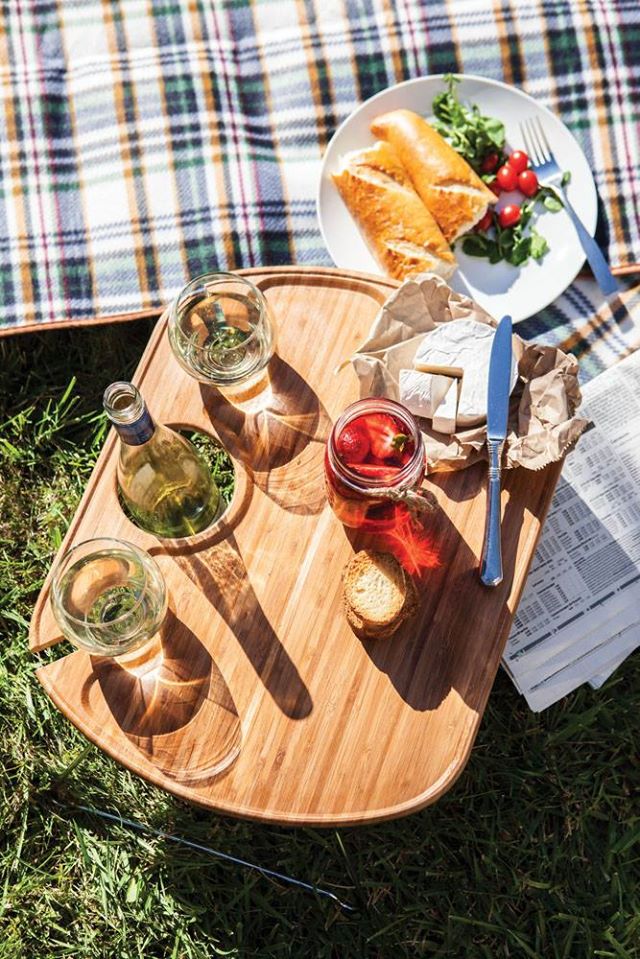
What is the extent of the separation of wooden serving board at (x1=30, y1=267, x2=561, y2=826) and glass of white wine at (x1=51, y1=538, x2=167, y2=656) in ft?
0.29

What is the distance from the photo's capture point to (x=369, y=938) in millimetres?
1980

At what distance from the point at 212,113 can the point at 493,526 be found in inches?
51.7

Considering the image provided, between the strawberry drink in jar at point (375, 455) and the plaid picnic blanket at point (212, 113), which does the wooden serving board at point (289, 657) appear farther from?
the plaid picnic blanket at point (212, 113)

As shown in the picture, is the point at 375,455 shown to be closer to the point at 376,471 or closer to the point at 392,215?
the point at 376,471

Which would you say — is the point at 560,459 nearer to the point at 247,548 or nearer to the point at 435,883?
the point at 247,548

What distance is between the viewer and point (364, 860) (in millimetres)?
2031

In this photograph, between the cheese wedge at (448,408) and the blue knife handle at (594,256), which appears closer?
the cheese wedge at (448,408)

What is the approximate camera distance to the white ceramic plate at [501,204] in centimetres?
207

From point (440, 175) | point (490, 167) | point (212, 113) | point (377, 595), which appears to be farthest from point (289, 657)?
point (212, 113)

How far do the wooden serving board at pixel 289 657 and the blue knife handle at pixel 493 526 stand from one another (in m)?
0.04

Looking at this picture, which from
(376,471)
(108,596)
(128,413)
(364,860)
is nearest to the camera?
(128,413)

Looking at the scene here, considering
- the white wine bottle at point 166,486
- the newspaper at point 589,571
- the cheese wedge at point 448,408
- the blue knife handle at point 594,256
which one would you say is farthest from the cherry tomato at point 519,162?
the white wine bottle at point 166,486

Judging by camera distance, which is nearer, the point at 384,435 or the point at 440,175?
the point at 384,435

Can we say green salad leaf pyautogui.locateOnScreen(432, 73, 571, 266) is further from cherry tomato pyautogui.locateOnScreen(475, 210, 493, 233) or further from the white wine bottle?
the white wine bottle
